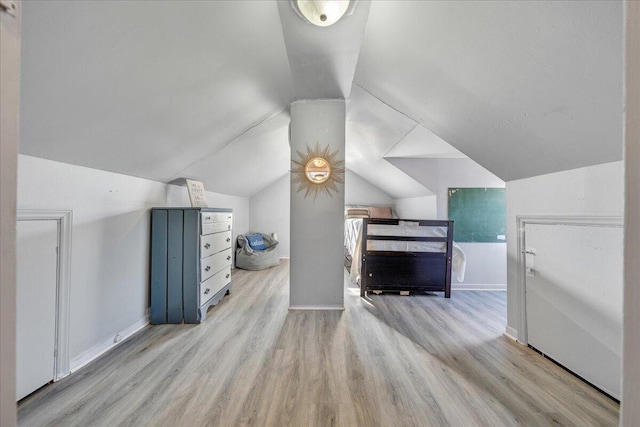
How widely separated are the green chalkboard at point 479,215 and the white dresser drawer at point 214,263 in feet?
10.0

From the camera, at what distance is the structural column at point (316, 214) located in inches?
103

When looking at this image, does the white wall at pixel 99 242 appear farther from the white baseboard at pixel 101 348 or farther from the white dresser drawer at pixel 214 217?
the white dresser drawer at pixel 214 217

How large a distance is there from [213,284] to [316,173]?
158 cm

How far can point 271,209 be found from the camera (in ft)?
18.8

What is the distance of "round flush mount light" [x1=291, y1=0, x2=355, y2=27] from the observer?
1.38m

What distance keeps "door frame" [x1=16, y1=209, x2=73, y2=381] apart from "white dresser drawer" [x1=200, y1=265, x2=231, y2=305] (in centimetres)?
92

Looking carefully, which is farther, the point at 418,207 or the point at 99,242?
the point at 418,207

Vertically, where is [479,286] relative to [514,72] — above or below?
below

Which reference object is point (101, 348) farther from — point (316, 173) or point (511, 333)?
point (511, 333)

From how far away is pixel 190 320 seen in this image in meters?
2.27

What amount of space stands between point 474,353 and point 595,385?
0.60m

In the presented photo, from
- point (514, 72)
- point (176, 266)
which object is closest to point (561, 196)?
point (514, 72)

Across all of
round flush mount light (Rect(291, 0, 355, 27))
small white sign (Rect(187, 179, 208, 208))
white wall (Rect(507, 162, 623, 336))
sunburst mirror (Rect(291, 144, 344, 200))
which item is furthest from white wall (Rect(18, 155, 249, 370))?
white wall (Rect(507, 162, 623, 336))

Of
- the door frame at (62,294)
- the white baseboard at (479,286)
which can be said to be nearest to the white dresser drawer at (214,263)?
the door frame at (62,294)
